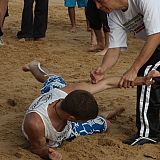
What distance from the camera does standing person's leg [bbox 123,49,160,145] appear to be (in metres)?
4.50

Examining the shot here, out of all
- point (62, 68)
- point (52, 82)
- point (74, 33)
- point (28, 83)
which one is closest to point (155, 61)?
point (52, 82)

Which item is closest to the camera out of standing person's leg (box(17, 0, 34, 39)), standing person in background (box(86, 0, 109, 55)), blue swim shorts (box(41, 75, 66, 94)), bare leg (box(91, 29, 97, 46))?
blue swim shorts (box(41, 75, 66, 94))

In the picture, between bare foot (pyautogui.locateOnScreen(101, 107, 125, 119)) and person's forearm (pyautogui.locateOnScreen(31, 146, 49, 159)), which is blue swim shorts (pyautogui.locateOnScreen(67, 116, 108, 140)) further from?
person's forearm (pyautogui.locateOnScreen(31, 146, 49, 159))

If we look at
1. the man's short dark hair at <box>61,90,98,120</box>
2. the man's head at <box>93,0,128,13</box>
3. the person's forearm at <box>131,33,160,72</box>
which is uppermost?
the man's head at <box>93,0,128,13</box>

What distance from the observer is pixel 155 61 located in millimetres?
4504

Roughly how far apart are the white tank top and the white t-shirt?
674 mm

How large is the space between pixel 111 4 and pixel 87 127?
115 centimetres

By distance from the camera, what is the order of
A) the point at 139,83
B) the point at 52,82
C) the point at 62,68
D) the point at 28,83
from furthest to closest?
the point at 62,68
the point at 28,83
the point at 52,82
the point at 139,83

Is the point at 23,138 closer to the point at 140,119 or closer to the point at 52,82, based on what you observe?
the point at 52,82

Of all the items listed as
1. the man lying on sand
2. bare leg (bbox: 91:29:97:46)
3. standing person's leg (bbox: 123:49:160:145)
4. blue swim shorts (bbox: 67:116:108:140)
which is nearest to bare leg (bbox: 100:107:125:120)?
blue swim shorts (bbox: 67:116:108:140)

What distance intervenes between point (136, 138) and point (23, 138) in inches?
38.0

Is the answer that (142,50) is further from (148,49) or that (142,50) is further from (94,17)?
(94,17)

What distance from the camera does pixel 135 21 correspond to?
440 cm

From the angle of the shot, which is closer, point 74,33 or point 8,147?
point 8,147
